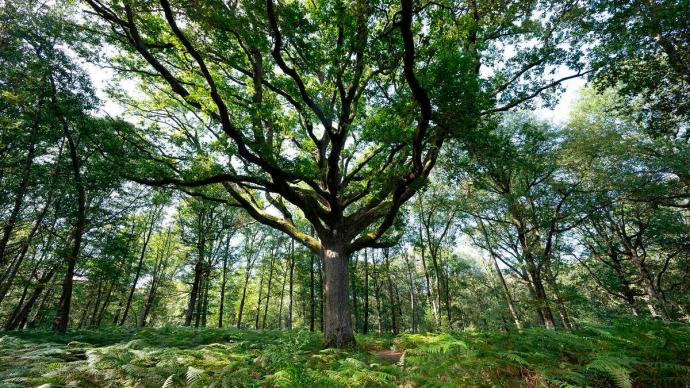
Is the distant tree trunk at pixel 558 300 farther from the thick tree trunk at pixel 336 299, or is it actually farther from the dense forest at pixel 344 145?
the thick tree trunk at pixel 336 299

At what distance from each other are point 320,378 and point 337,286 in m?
5.06

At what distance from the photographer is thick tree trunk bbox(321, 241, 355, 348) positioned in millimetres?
8195

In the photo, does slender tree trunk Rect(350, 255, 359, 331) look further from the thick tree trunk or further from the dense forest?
the thick tree trunk

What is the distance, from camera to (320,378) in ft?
11.9

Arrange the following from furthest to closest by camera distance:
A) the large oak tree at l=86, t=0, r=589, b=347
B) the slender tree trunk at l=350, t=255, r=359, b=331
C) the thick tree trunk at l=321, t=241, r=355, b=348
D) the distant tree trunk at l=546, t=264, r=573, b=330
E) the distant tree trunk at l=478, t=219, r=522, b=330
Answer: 1. the slender tree trunk at l=350, t=255, r=359, b=331
2. the distant tree trunk at l=478, t=219, r=522, b=330
3. the distant tree trunk at l=546, t=264, r=573, b=330
4. the thick tree trunk at l=321, t=241, r=355, b=348
5. the large oak tree at l=86, t=0, r=589, b=347

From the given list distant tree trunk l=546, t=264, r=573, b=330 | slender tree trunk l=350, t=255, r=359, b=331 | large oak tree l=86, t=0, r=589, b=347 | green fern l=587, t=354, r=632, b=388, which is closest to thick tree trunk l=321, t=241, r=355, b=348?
large oak tree l=86, t=0, r=589, b=347

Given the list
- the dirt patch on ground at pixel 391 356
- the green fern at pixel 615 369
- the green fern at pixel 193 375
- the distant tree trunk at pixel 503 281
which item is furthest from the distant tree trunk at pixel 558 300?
the green fern at pixel 193 375

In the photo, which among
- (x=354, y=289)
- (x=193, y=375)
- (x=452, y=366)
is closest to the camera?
(x=452, y=366)

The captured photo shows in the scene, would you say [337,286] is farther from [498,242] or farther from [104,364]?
[498,242]

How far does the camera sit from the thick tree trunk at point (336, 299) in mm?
8195

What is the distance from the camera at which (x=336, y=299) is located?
27.9ft

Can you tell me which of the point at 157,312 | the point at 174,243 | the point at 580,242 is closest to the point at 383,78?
the point at 580,242

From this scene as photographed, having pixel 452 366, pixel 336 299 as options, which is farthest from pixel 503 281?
pixel 452 366

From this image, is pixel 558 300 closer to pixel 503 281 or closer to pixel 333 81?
pixel 503 281
